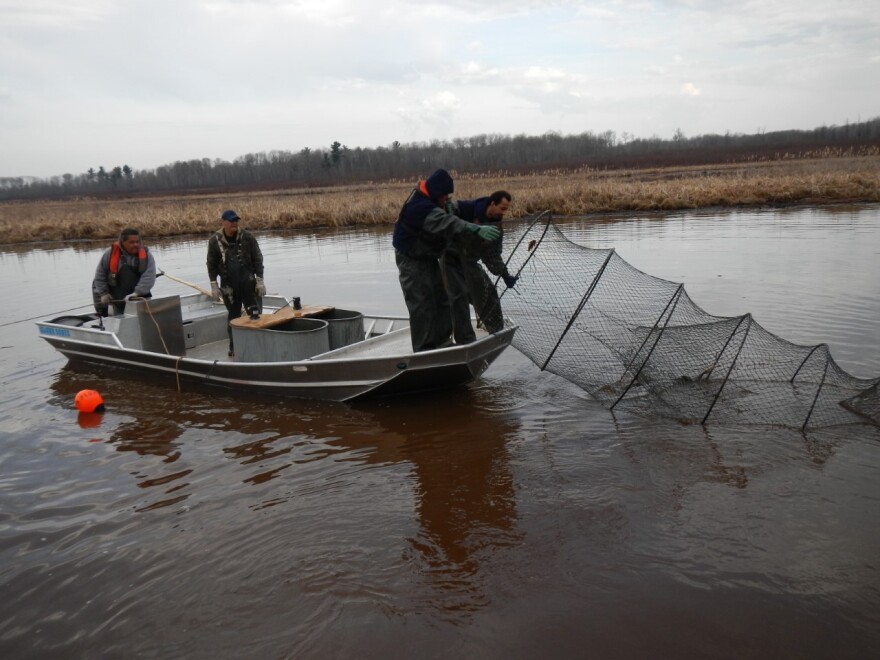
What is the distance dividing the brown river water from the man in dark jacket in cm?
91

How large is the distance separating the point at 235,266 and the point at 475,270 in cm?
339

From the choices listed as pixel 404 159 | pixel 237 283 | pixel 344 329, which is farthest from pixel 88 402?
pixel 404 159

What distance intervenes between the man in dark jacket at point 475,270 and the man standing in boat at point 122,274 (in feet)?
15.3

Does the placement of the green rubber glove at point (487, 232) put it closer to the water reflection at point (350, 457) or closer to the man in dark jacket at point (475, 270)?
the man in dark jacket at point (475, 270)

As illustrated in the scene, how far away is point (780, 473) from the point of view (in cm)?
495

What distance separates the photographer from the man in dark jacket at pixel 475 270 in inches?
249

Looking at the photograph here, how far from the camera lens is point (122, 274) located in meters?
9.00

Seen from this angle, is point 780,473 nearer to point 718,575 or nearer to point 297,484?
point 718,575

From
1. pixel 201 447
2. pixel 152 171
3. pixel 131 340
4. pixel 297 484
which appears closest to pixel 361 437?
pixel 297 484

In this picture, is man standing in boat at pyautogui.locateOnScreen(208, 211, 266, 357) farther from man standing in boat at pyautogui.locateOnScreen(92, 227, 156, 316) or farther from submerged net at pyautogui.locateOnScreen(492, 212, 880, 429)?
submerged net at pyautogui.locateOnScreen(492, 212, 880, 429)

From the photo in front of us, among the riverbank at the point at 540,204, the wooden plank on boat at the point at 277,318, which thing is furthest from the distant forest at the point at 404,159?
the wooden plank on boat at the point at 277,318

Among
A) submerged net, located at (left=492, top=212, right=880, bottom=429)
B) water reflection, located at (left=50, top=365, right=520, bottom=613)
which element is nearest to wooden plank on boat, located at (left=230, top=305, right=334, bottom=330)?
water reflection, located at (left=50, top=365, right=520, bottom=613)

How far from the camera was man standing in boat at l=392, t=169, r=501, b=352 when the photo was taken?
6113mm

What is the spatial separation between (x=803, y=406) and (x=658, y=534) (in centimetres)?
271
